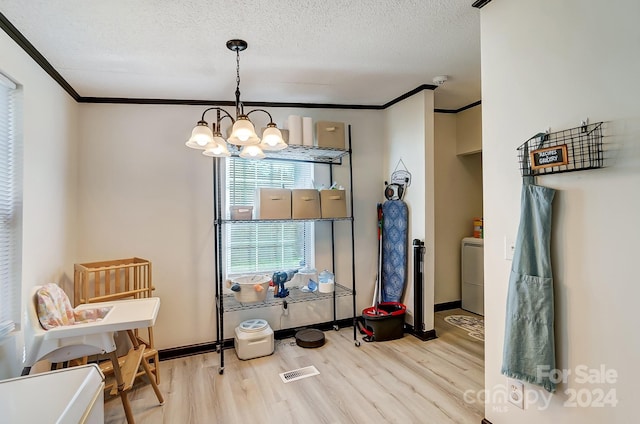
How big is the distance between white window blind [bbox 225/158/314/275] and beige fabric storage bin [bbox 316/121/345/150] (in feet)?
1.55

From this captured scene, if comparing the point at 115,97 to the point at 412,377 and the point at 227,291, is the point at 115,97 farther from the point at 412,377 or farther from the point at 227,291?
the point at 412,377

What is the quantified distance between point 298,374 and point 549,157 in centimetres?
237

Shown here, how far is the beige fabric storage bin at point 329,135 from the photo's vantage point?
3.14m

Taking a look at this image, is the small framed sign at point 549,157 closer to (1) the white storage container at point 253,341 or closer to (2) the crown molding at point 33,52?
(1) the white storage container at point 253,341

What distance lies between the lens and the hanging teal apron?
4.93ft

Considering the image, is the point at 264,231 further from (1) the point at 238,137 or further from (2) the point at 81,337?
(2) the point at 81,337

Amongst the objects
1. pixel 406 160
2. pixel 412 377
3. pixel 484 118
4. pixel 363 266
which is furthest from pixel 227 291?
pixel 484 118

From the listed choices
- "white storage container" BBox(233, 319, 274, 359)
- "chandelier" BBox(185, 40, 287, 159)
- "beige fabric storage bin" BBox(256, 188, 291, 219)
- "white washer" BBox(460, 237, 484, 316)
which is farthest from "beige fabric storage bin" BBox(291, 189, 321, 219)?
"white washer" BBox(460, 237, 484, 316)

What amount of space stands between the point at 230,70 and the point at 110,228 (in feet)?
5.96

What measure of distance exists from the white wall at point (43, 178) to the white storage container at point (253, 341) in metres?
1.52

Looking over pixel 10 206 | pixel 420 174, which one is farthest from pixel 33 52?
pixel 420 174

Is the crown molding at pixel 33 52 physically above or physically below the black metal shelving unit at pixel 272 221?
above

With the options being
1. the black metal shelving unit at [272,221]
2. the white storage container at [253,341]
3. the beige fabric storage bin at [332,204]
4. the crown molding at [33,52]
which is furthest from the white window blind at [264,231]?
the crown molding at [33,52]

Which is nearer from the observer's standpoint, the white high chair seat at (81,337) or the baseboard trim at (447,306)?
the white high chair seat at (81,337)
